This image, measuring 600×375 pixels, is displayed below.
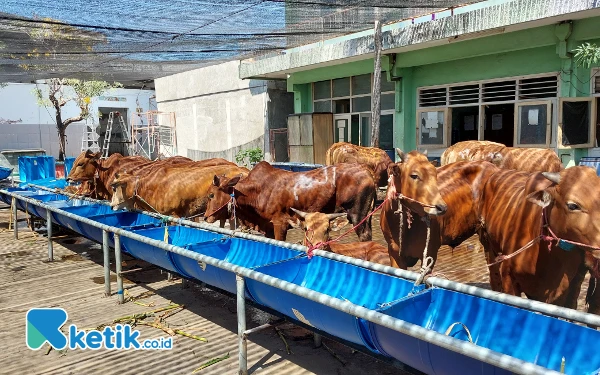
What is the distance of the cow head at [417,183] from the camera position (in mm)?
4551

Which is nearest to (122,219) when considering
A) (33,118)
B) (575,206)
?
(575,206)

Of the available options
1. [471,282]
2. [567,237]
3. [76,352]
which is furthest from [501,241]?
[76,352]

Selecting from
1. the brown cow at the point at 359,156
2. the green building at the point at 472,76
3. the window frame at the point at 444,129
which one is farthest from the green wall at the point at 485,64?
the brown cow at the point at 359,156

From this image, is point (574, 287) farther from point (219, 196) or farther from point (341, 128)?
point (341, 128)

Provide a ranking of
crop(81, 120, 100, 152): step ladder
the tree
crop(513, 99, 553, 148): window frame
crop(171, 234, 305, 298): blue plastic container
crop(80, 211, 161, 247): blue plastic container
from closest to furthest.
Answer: crop(171, 234, 305, 298): blue plastic container < crop(80, 211, 161, 247): blue plastic container < crop(513, 99, 553, 148): window frame < the tree < crop(81, 120, 100, 152): step ladder

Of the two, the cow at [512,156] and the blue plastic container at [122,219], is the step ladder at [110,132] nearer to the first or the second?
the blue plastic container at [122,219]

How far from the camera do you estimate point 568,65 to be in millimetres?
11648

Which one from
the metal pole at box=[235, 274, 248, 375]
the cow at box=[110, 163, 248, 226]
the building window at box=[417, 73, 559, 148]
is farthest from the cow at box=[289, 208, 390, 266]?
the building window at box=[417, 73, 559, 148]

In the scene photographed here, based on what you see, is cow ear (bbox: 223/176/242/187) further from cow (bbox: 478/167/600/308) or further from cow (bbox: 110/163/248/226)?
cow (bbox: 478/167/600/308)

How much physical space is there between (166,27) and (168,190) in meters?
4.02

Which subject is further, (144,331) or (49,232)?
(49,232)

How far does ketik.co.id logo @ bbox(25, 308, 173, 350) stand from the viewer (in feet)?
16.1

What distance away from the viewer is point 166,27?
1025cm

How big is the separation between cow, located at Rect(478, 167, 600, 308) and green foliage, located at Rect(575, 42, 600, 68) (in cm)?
661
